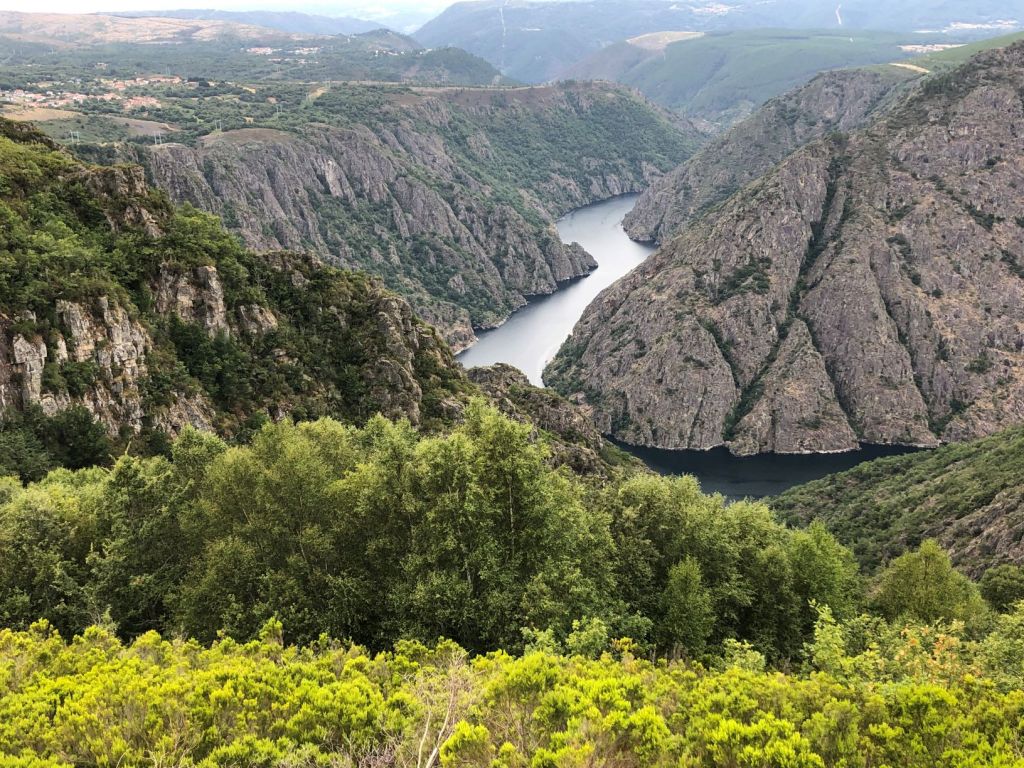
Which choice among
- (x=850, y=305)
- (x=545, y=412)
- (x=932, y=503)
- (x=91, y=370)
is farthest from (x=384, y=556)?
(x=850, y=305)

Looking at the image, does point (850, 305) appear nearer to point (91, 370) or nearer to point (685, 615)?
point (685, 615)

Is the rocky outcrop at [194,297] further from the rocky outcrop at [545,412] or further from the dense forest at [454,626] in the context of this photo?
the rocky outcrop at [545,412]

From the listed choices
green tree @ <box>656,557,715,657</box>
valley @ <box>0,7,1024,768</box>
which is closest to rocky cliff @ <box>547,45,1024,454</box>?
valley @ <box>0,7,1024,768</box>

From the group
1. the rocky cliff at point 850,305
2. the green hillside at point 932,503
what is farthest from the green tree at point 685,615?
the rocky cliff at point 850,305

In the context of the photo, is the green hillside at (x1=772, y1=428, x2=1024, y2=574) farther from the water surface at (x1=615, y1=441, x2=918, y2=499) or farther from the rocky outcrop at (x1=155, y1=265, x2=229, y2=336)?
the rocky outcrop at (x1=155, y1=265, x2=229, y2=336)

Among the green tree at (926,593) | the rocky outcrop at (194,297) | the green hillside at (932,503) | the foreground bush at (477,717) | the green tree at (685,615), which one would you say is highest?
the foreground bush at (477,717)

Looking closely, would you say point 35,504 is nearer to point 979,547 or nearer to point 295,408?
point 295,408

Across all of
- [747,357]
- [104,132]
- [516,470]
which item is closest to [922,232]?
[747,357]

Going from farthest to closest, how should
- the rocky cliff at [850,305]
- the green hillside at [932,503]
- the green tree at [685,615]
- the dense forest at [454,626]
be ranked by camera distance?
the rocky cliff at [850,305], the green hillside at [932,503], the green tree at [685,615], the dense forest at [454,626]
